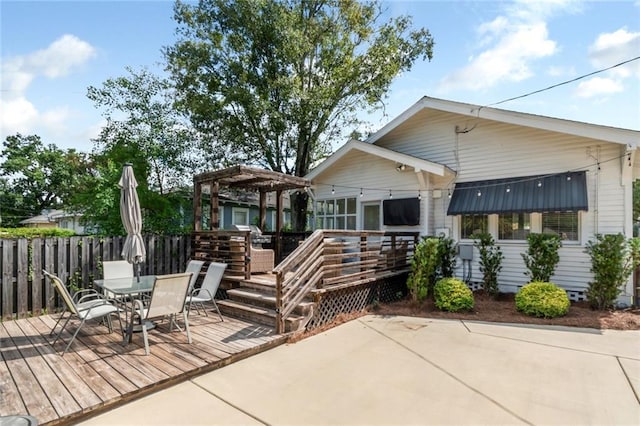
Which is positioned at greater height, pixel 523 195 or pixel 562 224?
Result: pixel 523 195

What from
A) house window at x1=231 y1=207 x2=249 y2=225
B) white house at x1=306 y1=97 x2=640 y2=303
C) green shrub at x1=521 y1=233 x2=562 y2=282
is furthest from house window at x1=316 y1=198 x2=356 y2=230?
house window at x1=231 y1=207 x2=249 y2=225

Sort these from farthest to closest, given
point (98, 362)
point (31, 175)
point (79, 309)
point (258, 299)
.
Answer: point (31, 175)
point (258, 299)
point (79, 309)
point (98, 362)

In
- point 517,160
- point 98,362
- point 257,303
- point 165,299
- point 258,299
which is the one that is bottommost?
point 98,362

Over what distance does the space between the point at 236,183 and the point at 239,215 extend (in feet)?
30.6

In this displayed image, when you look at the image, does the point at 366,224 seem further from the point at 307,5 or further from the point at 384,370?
the point at 307,5

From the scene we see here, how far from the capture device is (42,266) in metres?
5.87

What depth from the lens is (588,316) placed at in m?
5.75

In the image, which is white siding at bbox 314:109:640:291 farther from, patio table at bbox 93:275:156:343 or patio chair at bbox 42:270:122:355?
patio chair at bbox 42:270:122:355

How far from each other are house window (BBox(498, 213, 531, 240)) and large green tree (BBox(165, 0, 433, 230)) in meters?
6.54

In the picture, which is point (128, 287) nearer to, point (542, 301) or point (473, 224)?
point (542, 301)

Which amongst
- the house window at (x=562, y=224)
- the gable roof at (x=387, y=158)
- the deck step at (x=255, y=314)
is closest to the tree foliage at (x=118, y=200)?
the deck step at (x=255, y=314)

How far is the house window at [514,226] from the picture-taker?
24.3 ft

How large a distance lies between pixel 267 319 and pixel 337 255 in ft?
5.31

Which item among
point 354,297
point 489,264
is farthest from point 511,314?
point 354,297
